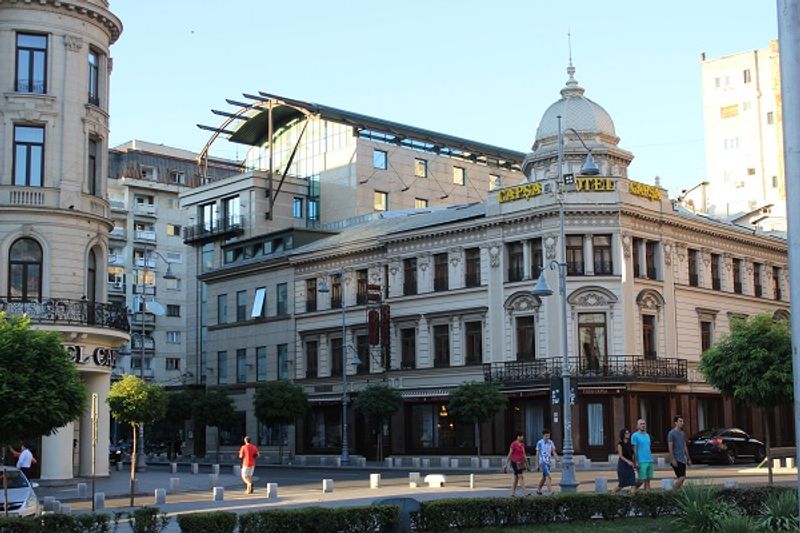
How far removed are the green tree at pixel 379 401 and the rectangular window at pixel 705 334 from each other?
16169 mm

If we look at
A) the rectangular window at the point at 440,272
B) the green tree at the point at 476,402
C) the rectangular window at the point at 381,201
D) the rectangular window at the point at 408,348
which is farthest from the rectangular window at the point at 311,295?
the green tree at the point at 476,402

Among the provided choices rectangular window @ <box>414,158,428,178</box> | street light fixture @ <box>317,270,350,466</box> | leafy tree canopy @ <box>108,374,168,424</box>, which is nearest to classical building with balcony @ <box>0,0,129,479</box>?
leafy tree canopy @ <box>108,374,168,424</box>

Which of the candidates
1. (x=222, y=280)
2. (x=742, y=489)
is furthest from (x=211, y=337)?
(x=742, y=489)

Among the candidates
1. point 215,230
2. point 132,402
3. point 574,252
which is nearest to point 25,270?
point 132,402

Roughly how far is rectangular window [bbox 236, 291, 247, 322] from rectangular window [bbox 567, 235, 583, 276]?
2623cm

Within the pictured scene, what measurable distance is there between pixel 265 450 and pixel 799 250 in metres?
63.9

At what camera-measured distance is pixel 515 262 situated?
5700 centimetres

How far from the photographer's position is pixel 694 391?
189 feet

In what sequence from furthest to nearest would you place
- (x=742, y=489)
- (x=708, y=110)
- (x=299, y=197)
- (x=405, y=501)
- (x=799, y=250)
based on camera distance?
(x=708, y=110), (x=299, y=197), (x=742, y=489), (x=405, y=501), (x=799, y=250)

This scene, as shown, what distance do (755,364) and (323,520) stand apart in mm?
21134

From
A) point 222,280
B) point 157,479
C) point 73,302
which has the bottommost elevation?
point 157,479

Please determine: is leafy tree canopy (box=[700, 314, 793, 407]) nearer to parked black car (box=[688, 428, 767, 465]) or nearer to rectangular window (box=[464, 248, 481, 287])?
parked black car (box=[688, 428, 767, 465])

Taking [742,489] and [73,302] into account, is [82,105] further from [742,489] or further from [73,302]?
[742,489]

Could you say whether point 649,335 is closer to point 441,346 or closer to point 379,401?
point 441,346
